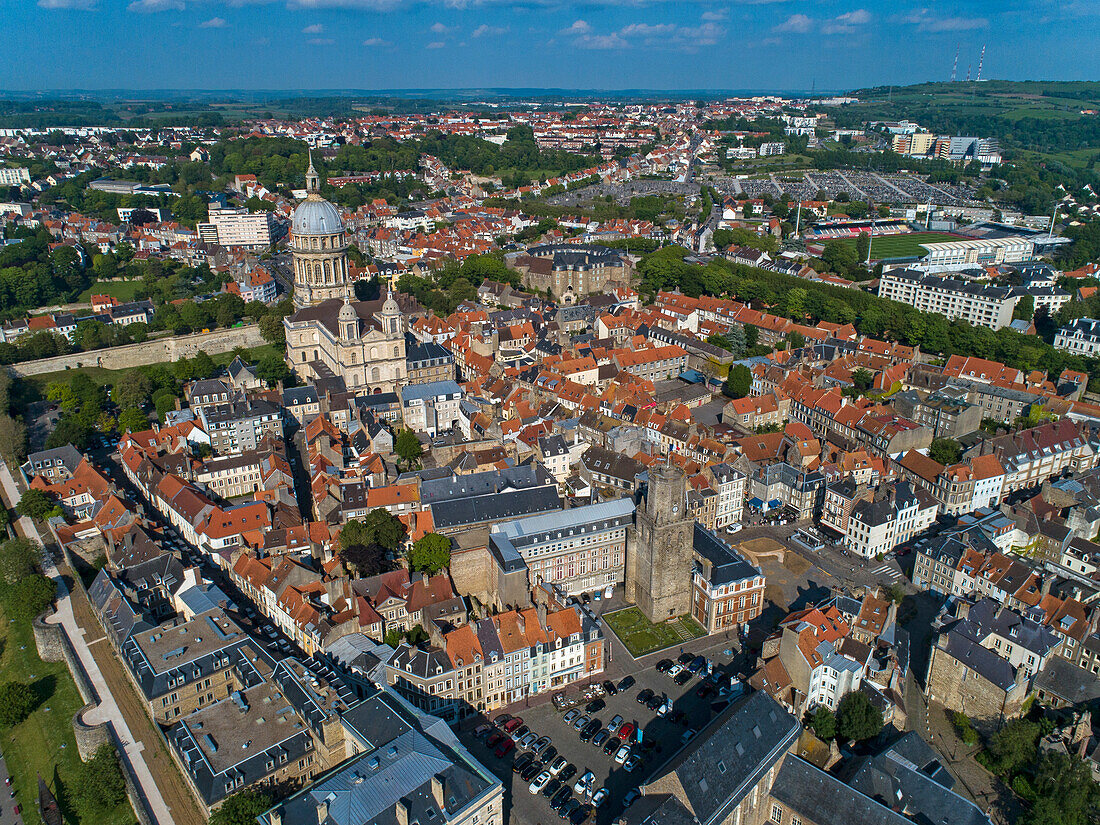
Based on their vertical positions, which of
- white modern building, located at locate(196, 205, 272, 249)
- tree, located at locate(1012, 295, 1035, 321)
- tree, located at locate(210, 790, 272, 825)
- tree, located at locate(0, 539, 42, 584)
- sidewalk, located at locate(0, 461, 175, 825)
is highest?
white modern building, located at locate(196, 205, 272, 249)

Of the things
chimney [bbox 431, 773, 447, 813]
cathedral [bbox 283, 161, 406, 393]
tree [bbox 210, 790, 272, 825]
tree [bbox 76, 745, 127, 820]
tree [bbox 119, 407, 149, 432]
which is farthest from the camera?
cathedral [bbox 283, 161, 406, 393]

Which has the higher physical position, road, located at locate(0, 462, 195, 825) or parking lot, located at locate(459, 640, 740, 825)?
road, located at locate(0, 462, 195, 825)

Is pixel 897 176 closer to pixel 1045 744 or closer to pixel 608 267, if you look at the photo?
pixel 608 267

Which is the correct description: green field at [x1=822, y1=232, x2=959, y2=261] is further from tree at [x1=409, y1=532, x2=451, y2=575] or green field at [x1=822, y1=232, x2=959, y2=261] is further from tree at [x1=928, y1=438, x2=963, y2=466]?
tree at [x1=409, y1=532, x2=451, y2=575]

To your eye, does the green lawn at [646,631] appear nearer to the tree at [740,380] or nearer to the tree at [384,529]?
the tree at [384,529]

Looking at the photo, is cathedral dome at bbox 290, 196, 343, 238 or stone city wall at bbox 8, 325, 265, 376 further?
cathedral dome at bbox 290, 196, 343, 238

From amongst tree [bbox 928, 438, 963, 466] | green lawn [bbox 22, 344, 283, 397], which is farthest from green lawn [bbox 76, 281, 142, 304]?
tree [bbox 928, 438, 963, 466]

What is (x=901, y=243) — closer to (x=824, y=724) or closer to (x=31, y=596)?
(x=824, y=724)
